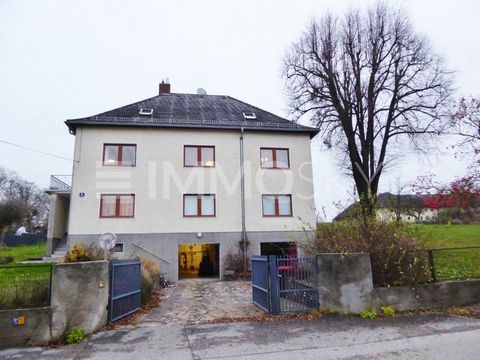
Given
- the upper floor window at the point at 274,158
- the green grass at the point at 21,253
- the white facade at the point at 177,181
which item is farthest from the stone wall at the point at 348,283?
the green grass at the point at 21,253

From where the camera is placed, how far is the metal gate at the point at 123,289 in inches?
323

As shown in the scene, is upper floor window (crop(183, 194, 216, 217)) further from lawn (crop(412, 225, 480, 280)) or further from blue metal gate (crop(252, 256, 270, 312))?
lawn (crop(412, 225, 480, 280))

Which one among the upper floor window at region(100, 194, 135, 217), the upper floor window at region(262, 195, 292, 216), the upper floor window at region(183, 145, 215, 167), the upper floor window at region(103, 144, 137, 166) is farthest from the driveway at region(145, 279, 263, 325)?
the upper floor window at region(103, 144, 137, 166)

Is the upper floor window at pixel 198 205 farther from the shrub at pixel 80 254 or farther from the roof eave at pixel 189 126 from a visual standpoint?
the shrub at pixel 80 254

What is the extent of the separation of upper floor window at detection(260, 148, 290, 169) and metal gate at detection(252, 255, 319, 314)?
36.6 feet

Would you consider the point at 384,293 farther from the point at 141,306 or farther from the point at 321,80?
the point at 321,80

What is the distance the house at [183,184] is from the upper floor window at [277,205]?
0.19 feet

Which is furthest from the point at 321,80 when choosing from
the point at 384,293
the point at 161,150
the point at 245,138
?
the point at 384,293

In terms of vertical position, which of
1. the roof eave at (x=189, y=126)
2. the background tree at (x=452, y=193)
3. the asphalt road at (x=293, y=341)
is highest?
the roof eave at (x=189, y=126)

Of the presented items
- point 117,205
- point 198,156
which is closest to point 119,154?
point 117,205

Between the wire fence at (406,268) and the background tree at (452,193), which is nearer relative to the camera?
the wire fence at (406,268)

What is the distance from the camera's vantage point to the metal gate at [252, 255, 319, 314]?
8.70 meters

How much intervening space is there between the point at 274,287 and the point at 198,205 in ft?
34.4

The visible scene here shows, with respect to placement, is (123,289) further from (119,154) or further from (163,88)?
A: (163,88)
